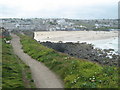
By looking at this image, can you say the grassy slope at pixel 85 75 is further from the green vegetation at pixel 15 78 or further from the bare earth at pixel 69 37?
the bare earth at pixel 69 37

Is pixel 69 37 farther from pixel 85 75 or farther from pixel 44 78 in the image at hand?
pixel 85 75

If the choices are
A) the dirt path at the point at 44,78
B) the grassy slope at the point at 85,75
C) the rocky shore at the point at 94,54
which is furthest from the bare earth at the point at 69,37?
the grassy slope at the point at 85,75

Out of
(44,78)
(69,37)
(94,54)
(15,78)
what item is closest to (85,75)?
(44,78)

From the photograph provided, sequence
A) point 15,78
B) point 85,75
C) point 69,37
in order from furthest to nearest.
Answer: point 69,37 → point 15,78 → point 85,75

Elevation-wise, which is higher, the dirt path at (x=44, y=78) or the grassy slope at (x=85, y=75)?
the grassy slope at (x=85, y=75)

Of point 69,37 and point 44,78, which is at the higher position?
point 44,78

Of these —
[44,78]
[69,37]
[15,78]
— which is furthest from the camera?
[69,37]

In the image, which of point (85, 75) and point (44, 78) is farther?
point (44, 78)

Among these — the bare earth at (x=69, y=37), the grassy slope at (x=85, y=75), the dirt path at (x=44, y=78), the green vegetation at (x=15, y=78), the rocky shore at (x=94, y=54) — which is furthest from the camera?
the bare earth at (x=69, y=37)

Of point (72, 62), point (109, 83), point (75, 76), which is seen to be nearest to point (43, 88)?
point (75, 76)

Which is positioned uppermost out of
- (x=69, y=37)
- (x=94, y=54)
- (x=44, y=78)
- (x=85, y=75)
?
(x=85, y=75)

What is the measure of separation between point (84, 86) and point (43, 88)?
2310mm

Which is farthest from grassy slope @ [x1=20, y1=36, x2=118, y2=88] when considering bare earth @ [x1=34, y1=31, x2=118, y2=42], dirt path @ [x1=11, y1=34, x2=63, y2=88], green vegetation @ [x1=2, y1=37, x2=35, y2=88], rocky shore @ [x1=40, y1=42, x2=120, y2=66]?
bare earth @ [x1=34, y1=31, x2=118, y2=42]

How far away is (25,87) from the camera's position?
1370cm
